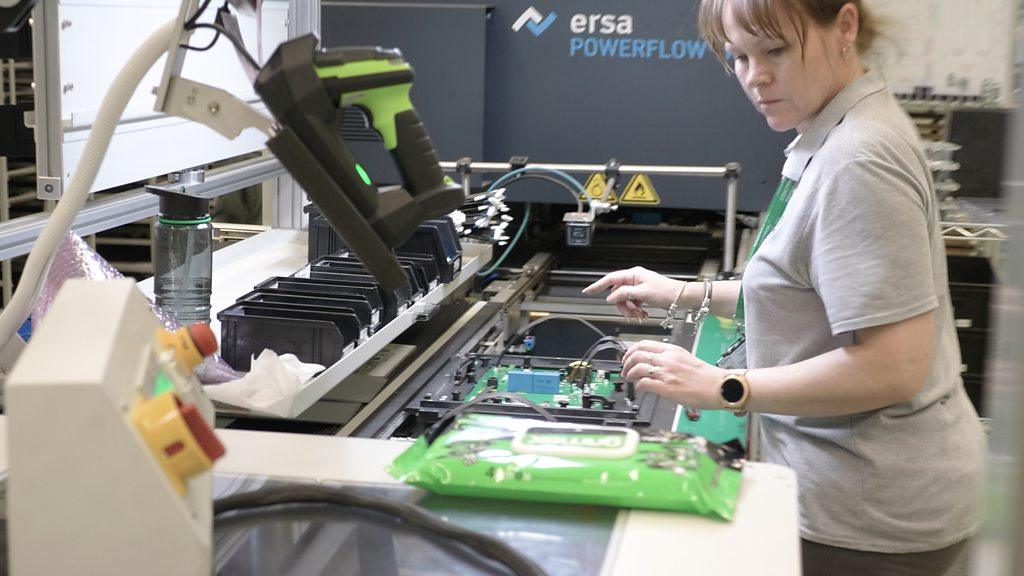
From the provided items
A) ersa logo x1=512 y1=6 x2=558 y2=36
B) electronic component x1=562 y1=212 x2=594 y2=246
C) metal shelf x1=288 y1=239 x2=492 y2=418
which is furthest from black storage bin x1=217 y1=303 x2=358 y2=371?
ersa logo x1=512 y1=6 x2=558 y2=36

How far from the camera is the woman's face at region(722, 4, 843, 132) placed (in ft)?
4.42

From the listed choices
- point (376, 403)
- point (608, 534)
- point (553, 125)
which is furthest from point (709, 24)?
point (553, 125)

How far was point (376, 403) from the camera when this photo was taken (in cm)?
162

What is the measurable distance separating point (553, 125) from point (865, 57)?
175 centimetres

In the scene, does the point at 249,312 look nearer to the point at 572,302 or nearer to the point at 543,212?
the point at 572,302

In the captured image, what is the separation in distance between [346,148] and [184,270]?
1.05 m

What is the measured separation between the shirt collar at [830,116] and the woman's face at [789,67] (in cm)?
2

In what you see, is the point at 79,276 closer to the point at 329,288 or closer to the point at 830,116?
the point at 329,288

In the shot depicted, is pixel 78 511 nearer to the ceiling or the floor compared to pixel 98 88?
nearer to the floor

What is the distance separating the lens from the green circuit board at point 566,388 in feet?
5.56

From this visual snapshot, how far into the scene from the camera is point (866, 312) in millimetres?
1235

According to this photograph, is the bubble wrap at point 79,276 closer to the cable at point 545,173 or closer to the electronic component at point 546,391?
the electronic component at point 546,391

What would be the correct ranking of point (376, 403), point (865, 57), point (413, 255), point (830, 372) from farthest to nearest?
point (413, 255) → point (376, 403) → point (865, 57) → point (830, 372)

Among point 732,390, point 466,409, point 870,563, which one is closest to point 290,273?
point 466,409
